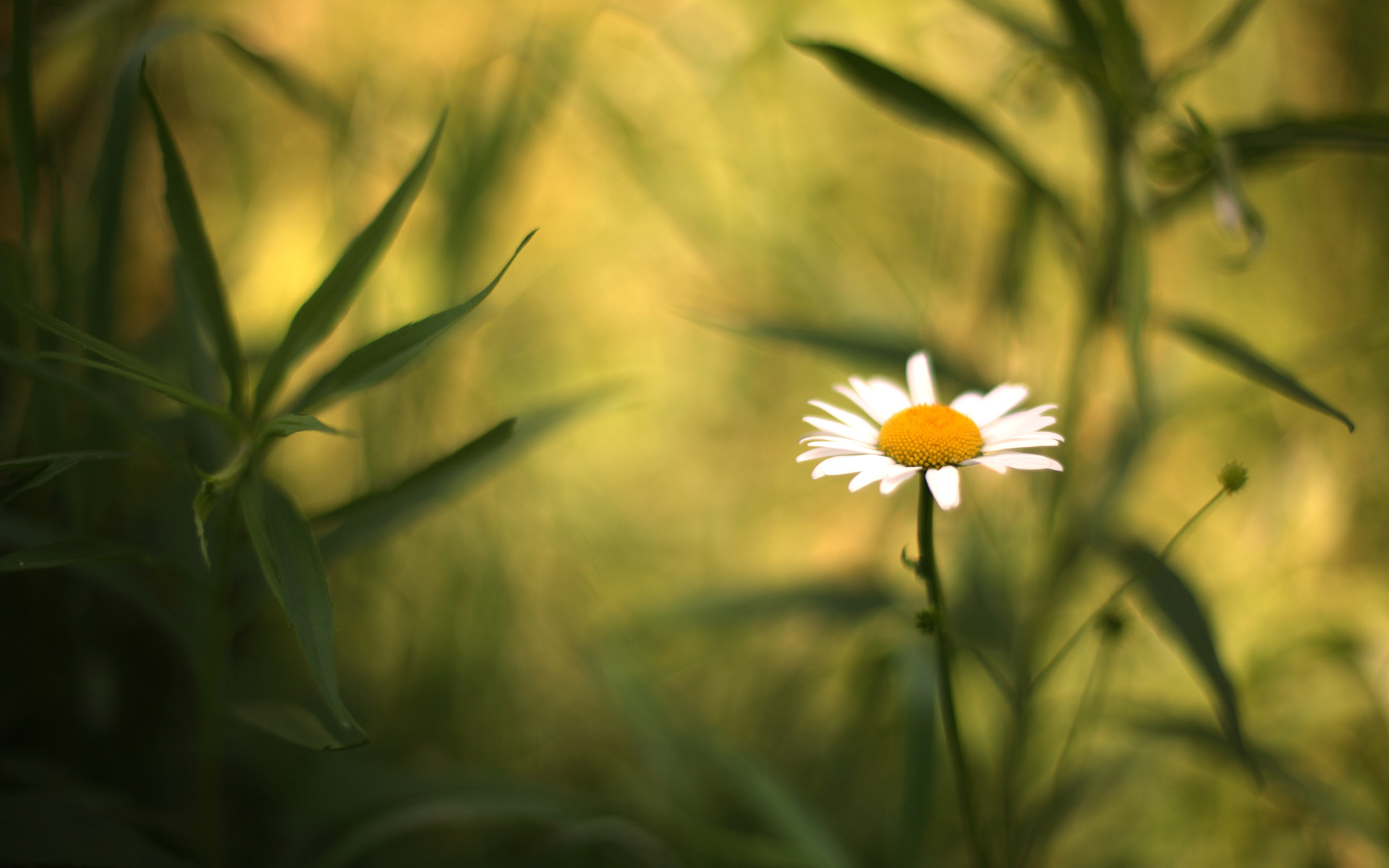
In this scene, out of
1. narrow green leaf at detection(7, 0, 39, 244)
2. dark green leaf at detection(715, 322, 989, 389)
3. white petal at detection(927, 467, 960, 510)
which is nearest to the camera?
white petal at detection(927, 467, 960, 510)

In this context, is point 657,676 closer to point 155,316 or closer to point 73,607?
point 73,607

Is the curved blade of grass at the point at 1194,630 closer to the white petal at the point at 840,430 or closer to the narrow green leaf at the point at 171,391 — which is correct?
the white petal at the point at 840,430

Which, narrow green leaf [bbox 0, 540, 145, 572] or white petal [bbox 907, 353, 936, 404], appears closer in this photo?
narrow green leaf [bbox 0, 540, 145, 572]

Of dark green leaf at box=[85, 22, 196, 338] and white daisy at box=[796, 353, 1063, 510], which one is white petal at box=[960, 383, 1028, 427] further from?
dark green leaf at box=[85, 22, 196, 338]

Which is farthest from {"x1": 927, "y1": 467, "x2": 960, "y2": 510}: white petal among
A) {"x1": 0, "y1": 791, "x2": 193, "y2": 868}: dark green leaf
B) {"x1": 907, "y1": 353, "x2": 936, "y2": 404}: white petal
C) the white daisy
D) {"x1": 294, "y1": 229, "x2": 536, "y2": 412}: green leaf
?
{"x1": 0, "y1": 791, "x2": 193, "y2": 868}: dark green leaf

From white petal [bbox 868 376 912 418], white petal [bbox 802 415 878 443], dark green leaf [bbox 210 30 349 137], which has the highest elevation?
dark green leaf [bbox 210 30 349 137]

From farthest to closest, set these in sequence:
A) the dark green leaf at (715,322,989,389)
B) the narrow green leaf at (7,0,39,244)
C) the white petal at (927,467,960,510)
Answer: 1. the dark green leaf at (715,322,989,389)
2. the narrow green leaf at (7,0,39,244)
3. the white petal at (927,467,960,510)

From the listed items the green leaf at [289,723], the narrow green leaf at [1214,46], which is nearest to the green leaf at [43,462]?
the green leaf at [289,723]
